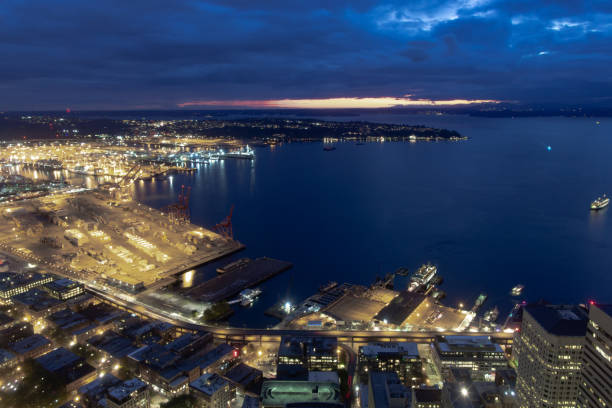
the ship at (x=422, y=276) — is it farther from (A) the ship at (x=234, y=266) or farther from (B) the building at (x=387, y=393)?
(B) the building at (x=387, y=393)

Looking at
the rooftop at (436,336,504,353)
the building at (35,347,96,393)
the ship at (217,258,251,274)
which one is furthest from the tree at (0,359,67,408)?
the rooftop at (436,336,504,353)

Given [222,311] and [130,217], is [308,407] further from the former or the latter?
[130,217]

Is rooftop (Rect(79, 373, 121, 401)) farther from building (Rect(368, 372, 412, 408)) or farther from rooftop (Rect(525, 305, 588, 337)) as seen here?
rooftop (Rect(525, 305, 588, 337))

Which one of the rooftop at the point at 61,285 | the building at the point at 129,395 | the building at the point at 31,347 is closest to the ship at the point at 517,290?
the building at the point at 129,395

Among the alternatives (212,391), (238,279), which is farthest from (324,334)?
(238,279)

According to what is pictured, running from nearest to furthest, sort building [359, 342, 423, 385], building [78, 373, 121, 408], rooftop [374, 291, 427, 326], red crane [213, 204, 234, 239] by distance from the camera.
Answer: building [78, 373, 121, 408] < building [359, 342, 423, 385] < rooftop [374, 291, 427, 326] < red crane [213, 204, 234, 239]
